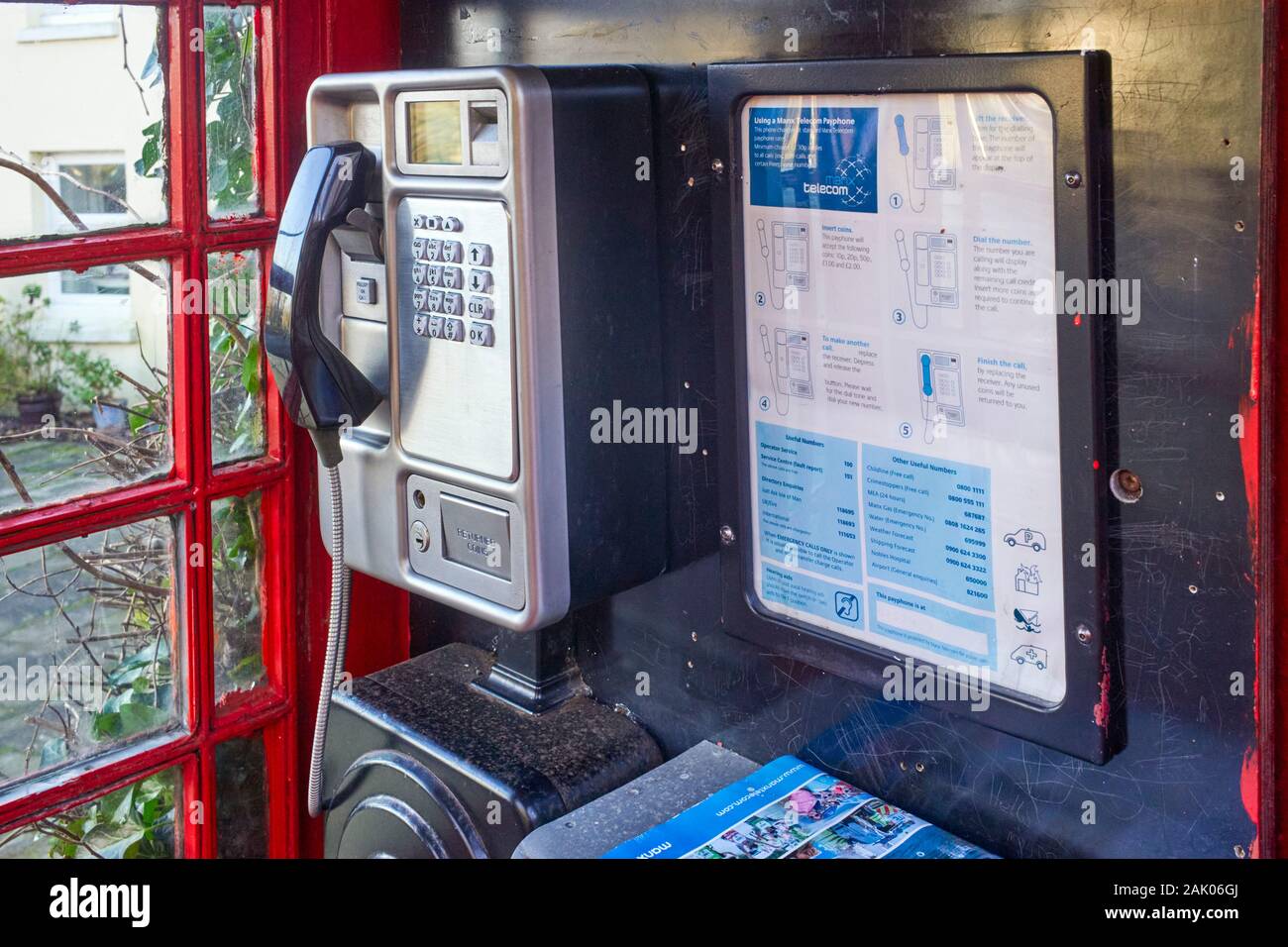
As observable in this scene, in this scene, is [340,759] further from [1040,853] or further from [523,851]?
[1040,853]

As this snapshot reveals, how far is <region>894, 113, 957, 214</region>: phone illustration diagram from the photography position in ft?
3.95

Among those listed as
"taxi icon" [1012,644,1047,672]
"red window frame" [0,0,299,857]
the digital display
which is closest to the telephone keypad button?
the digital display

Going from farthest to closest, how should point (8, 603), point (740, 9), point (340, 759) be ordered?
1. point (340, 759)
2. point (8, 603)
3. point (740, 9)

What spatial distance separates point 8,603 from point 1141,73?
4.20ft

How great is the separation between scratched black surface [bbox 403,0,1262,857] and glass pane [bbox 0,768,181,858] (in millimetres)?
720

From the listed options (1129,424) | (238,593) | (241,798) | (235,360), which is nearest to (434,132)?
(235,360)

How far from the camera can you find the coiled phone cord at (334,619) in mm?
1652

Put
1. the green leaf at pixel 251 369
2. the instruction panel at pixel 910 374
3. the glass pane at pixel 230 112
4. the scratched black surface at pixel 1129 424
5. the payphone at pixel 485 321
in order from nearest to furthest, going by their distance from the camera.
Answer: the scratched black surface at pixel 1129 424 → the instruction panel at pixel 910 374 → the payphone at pixel 485 321 → the glass pane at pixel 230 112 → the green leaf at pixel 251 369

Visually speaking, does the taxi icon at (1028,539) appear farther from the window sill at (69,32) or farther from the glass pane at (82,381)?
the window sill at (69,32)

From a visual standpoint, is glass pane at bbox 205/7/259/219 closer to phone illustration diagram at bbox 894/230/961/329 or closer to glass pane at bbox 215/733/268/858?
glass pane at bbox 215/733/268/858

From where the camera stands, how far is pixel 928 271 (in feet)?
4.09

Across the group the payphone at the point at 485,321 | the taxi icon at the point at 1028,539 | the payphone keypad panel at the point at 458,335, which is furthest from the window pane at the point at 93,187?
the taxi icon at the point at 1028,539

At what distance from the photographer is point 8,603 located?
1.54m
